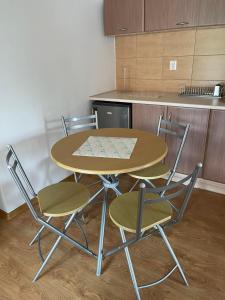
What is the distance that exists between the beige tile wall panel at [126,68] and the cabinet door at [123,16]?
44 cm

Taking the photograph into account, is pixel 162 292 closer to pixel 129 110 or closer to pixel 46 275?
pixel 46 275

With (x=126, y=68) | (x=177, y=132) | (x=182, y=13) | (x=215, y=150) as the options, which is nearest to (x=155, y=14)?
(x=182, y=13)

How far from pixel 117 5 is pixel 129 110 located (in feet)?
4.15

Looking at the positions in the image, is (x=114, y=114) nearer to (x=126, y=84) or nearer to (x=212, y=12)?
(x=126, y=84)

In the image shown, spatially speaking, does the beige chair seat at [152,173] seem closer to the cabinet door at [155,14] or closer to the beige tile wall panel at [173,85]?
the beige tile wall panel at [173,85]

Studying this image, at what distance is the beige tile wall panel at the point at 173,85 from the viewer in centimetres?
285

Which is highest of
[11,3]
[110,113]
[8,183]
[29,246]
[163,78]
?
[11,3]

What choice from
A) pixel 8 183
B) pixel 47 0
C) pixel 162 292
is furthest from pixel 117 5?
pixel 162 292

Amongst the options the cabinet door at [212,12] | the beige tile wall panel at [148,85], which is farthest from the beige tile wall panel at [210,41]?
the beige tile wall panel at [148,85]

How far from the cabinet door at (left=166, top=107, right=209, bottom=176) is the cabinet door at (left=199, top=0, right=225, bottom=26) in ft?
2.86

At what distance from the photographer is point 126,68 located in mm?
3236

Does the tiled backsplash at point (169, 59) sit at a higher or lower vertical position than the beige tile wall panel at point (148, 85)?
higher

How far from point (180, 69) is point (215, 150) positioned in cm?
112

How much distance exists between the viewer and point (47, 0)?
2164mm
